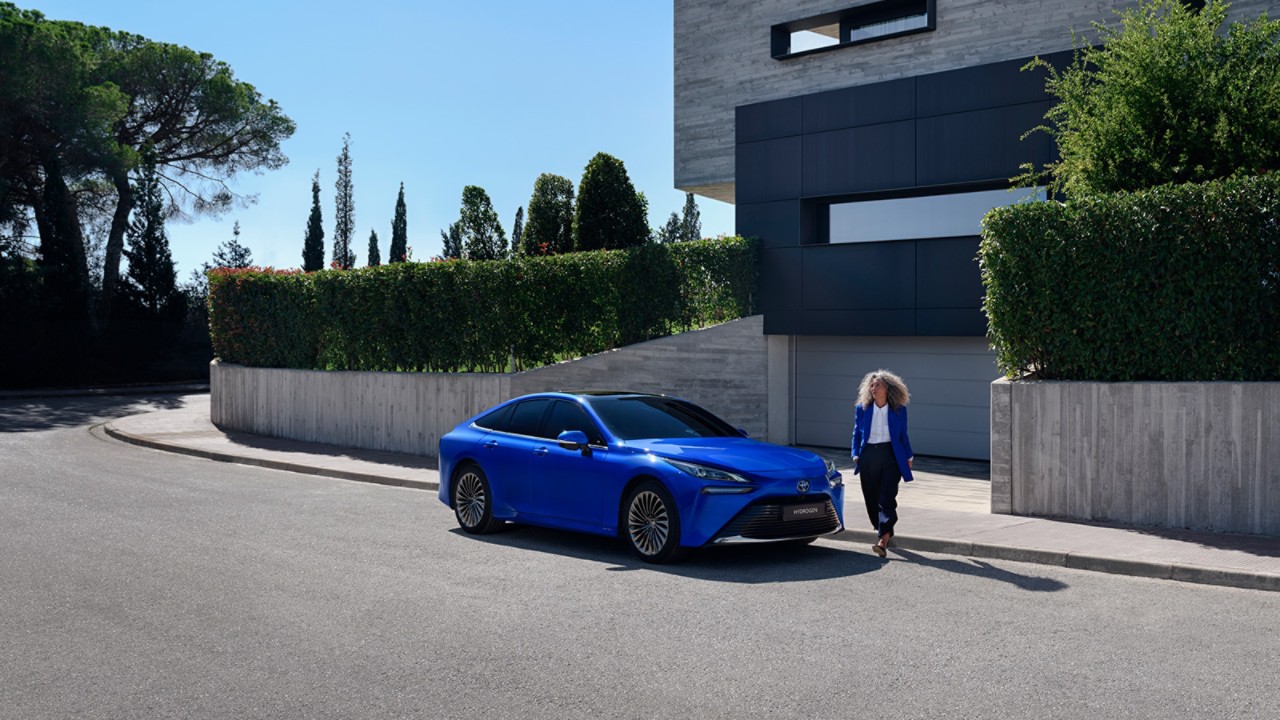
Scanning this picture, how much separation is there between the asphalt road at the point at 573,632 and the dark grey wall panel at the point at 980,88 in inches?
443

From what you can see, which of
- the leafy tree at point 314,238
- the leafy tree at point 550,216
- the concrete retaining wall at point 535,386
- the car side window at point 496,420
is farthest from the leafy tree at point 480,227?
the leafy tree at point 314,238

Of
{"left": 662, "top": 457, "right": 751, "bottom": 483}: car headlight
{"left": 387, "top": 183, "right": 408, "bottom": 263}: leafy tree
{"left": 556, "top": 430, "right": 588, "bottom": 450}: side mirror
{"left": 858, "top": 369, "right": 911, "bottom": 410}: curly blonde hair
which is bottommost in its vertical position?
{"left": 662, "top": 457, "right": 751, "bottom": 483}: car headlight

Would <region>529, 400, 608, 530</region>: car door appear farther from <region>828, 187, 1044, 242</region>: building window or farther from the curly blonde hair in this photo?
<region>828, 187, 1044, 242</region>: building window

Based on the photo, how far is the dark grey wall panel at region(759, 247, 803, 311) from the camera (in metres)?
21.2

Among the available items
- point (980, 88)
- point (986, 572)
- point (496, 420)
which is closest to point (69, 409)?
point (496, 420)

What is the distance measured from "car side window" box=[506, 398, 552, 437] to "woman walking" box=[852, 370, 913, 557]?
303cm

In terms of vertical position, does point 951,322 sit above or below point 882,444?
above

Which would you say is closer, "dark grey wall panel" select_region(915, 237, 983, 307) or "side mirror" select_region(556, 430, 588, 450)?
"side mirror" select_region(556, 430, 588, 450)

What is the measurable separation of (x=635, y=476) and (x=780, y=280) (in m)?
12.3

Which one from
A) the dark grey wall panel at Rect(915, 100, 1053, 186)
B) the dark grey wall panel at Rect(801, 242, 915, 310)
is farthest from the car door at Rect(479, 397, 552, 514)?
the dark grey wall panel at Rect(915, 100, 1053, 186)

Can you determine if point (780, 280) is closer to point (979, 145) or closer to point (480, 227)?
point (979, 145)

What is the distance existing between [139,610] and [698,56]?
2002 cm

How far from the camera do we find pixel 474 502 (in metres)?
11.3

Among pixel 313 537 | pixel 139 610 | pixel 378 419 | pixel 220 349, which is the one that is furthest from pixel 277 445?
pixel 139 610
